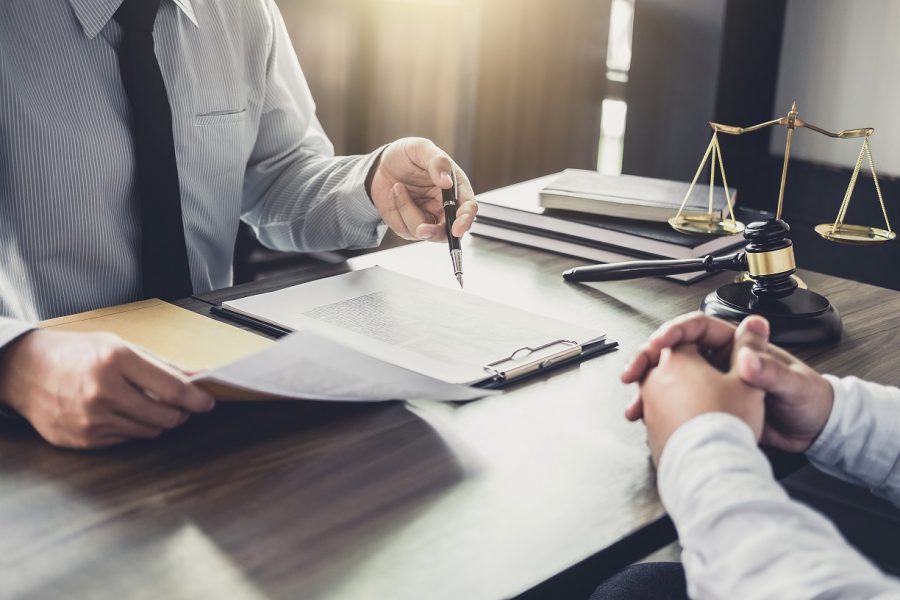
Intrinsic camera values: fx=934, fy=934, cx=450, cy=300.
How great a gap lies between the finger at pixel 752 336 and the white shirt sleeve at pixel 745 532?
0.13 meters

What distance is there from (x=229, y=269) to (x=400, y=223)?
39 cm

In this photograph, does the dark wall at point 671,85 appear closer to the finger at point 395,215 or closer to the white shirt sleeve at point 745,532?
the finger at point 395,215

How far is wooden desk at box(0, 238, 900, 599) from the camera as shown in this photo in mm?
668

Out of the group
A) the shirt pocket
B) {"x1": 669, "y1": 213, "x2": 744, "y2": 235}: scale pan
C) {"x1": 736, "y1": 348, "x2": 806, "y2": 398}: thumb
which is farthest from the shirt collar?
{"x1": 736, "y1": 348, "x2": 806, "y2": 398}: thumb

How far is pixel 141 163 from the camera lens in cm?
132

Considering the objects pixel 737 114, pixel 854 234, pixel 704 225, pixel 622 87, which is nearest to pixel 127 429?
pixel 704 225

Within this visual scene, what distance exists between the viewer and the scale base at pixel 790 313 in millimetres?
1143

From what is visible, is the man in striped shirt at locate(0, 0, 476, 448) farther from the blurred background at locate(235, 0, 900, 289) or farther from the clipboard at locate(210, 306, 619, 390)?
the blurred background at locate(235, 0, 900, 289)

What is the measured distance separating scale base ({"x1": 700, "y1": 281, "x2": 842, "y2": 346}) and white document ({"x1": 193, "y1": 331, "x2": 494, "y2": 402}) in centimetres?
43

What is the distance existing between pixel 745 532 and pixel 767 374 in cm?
19

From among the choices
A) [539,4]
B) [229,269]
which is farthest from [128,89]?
[539,4]

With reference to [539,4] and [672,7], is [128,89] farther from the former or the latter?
[539,4]

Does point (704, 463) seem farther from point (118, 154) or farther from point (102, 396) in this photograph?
point (118, 154)

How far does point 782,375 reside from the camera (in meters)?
0.86
